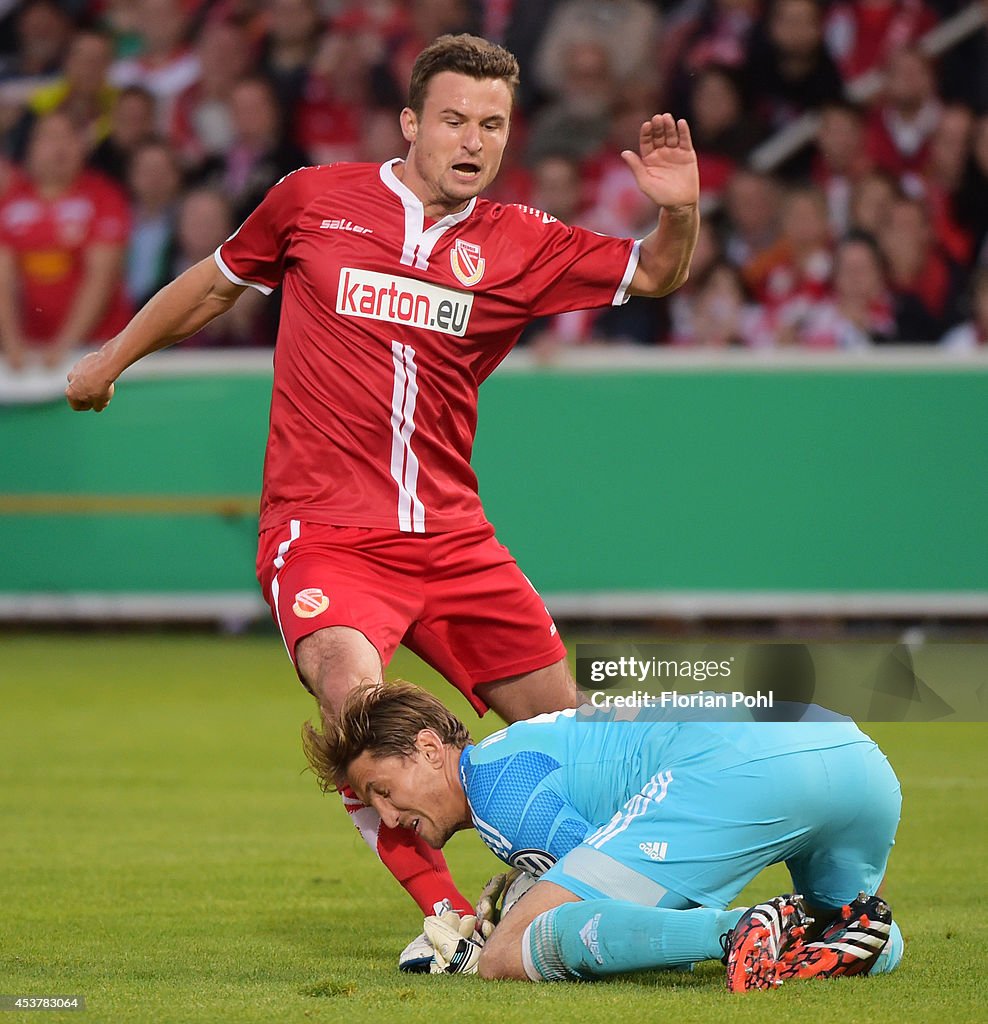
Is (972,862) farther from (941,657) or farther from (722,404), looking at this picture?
(722,404)

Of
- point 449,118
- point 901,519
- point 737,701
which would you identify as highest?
point 449,118

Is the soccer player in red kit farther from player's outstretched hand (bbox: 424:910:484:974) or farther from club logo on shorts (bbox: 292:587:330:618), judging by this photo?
player's outstretched hand (bbox: 424:910:484:974)

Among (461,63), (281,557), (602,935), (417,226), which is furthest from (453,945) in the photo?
(461,63)

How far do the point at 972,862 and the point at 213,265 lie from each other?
325cm

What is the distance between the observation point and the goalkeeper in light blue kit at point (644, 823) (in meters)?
4.49

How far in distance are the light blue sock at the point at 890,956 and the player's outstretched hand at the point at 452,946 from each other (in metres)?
1.01

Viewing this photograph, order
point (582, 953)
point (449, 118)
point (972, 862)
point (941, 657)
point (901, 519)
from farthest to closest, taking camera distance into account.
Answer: point (901, 519) < point (941, 657) < point (972, 862) < point (449, 118) < point (582, 953)

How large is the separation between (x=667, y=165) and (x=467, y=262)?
68 centimetres

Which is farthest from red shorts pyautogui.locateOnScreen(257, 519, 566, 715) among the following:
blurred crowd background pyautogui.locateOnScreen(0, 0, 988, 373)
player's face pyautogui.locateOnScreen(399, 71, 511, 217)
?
blurred crowd background pyautogui.locateOnScreen(0, 0, 988, 373)

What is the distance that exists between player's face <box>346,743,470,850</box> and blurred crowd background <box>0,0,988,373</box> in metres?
8.40

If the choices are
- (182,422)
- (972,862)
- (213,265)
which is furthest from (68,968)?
(182,422)

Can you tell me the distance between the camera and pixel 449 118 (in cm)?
566

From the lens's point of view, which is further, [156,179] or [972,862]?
[156,179]

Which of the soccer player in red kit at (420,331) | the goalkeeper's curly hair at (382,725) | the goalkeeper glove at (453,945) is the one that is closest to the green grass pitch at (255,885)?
the goalkeeper glove at (453,945)
